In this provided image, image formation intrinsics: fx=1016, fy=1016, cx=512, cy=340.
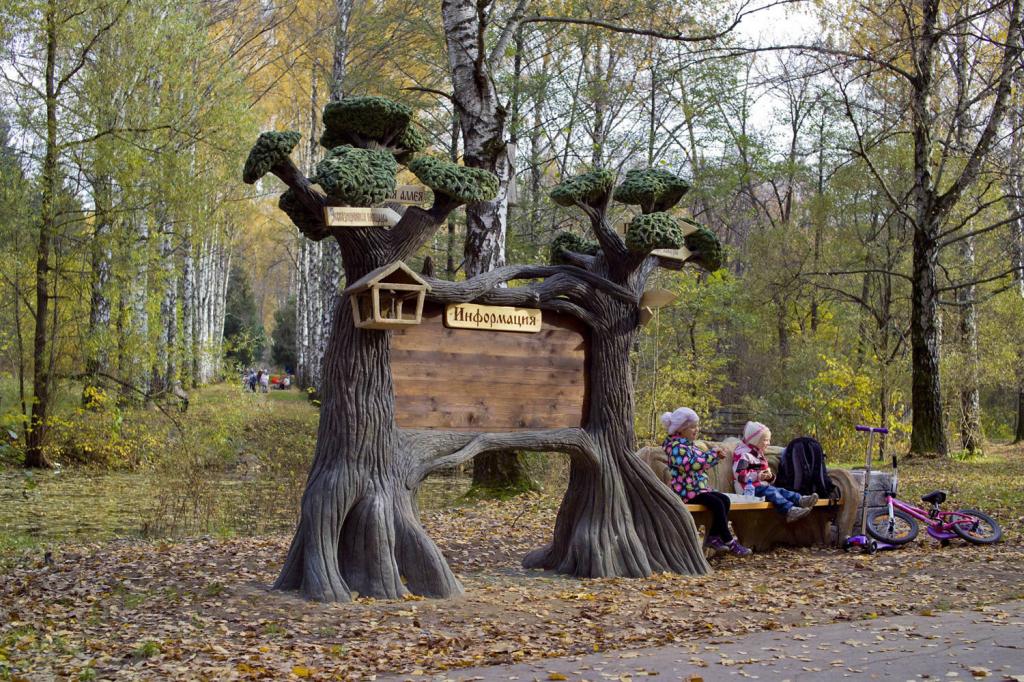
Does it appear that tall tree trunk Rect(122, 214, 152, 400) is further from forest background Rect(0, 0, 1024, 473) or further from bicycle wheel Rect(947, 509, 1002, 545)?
bicycle wheel Rect(947, 509, 1002, 545)

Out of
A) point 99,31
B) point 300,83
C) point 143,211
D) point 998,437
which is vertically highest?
point 300,83

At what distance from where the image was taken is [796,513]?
9.78 m

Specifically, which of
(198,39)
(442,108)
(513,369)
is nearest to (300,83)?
(442,108)

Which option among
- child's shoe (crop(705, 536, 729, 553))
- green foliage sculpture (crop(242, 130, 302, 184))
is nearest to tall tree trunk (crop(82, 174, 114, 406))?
green foliage sculpture (crop(242, 130, 302, 184))

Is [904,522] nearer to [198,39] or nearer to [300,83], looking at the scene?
A: [198,39]

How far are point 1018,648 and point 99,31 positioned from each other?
16339 millimetres

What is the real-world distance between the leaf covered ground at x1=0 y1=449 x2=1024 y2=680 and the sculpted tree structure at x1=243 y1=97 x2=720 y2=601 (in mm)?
327

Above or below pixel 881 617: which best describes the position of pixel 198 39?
above

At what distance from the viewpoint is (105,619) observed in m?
6.92

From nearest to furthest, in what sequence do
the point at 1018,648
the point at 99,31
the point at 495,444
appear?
the point at 1018,648
the point at 495,444
the point at 99,31

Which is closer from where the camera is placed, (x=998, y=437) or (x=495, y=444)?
(x=495, y=444)

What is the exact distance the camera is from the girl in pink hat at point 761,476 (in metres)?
9.81

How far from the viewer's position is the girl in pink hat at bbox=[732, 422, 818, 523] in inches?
386

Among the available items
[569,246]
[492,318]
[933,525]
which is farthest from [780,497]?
[492,318]
